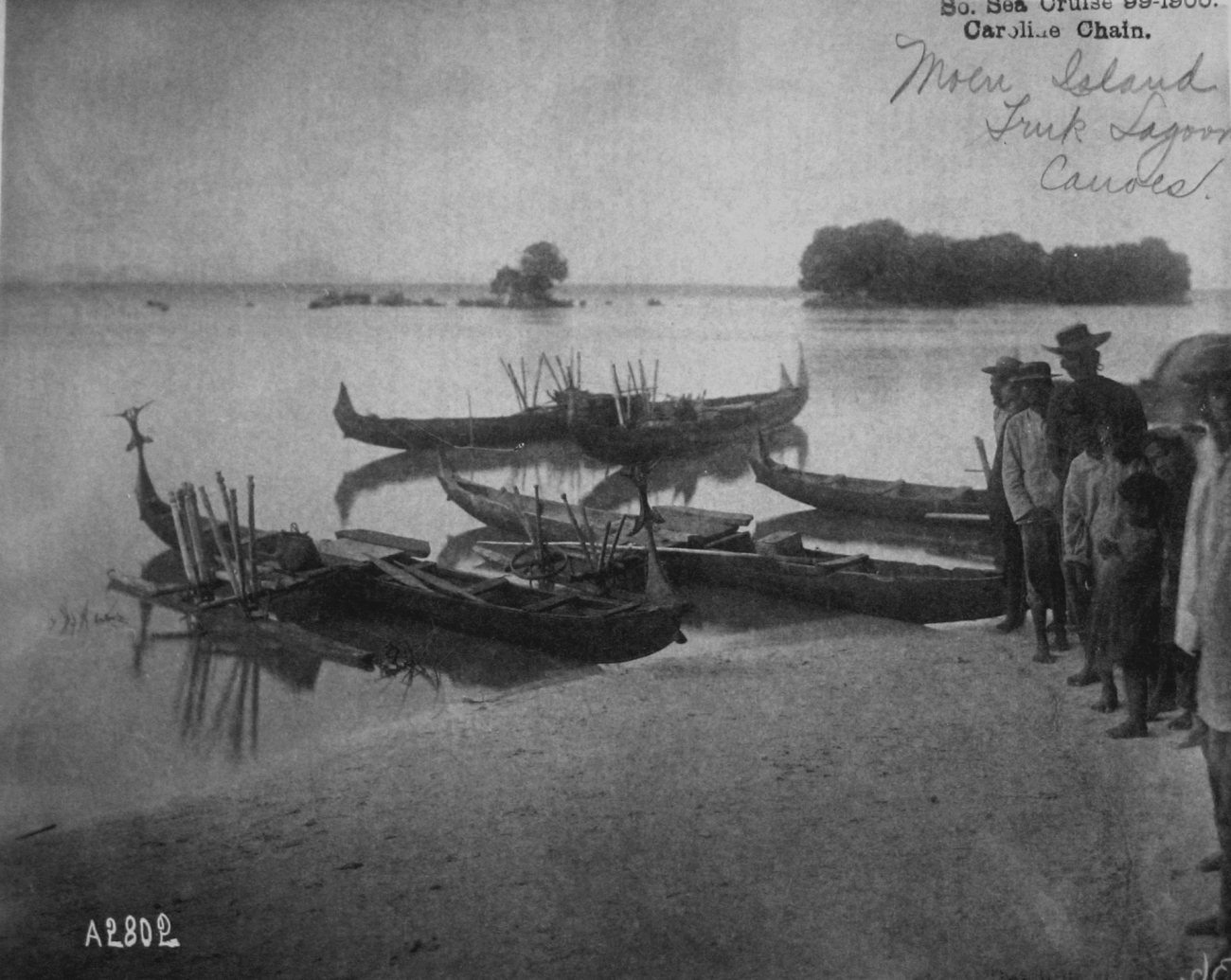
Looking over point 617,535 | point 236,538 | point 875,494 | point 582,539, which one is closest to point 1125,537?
point 875,494

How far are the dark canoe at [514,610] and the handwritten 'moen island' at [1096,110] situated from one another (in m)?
1.63

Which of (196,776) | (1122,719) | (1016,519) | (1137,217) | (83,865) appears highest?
(1137,217)

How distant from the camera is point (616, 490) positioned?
313cm

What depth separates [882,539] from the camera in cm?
339

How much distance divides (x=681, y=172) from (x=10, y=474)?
2188 millimetres

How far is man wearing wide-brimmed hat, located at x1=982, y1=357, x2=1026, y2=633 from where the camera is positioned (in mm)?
2885

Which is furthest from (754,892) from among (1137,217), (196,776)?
(1137,217)

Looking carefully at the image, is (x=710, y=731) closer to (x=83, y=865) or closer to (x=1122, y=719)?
(x=1122, y=719)

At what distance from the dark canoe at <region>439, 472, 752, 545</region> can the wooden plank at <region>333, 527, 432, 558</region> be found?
0.18 metres

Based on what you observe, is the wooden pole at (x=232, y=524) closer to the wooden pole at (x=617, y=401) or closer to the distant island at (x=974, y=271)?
the wooden pole at (x=617, y=401)

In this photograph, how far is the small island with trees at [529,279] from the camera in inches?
118

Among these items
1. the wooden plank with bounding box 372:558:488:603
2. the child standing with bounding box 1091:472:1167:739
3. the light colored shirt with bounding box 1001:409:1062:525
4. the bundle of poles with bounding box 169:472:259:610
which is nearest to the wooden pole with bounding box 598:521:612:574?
the wooden plank with bounding box 372:558:488:603
